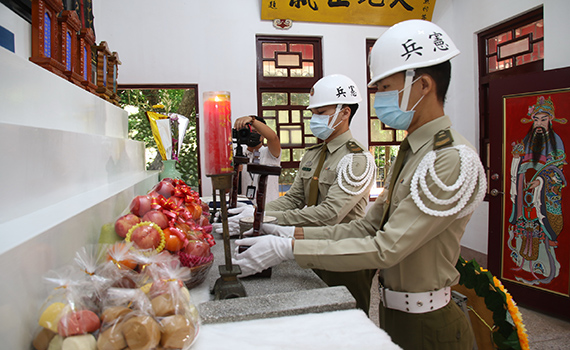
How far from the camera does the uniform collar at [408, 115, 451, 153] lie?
1.15 m

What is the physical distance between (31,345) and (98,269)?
15 cm

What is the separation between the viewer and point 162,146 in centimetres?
229

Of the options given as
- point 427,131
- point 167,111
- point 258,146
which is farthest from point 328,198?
point 167,111

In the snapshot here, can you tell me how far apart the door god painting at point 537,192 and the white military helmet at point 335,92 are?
64.2 inches

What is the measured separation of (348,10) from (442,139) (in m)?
3.75

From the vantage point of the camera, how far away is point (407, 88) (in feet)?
3.80

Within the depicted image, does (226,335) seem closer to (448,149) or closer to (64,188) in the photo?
(64,188)

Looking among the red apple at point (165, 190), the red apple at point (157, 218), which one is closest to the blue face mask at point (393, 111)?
the red apple at point (157, 218)

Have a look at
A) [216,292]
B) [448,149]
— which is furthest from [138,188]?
[448,149]

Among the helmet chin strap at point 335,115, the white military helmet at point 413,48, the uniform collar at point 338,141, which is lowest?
the uniform collar at point 338,141

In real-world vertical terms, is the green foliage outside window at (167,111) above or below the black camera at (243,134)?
above

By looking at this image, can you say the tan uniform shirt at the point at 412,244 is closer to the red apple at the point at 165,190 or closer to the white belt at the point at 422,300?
the white belt at the point at 422,300

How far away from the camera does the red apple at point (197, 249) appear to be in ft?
3.16

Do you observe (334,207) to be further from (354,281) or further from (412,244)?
(412,244)
